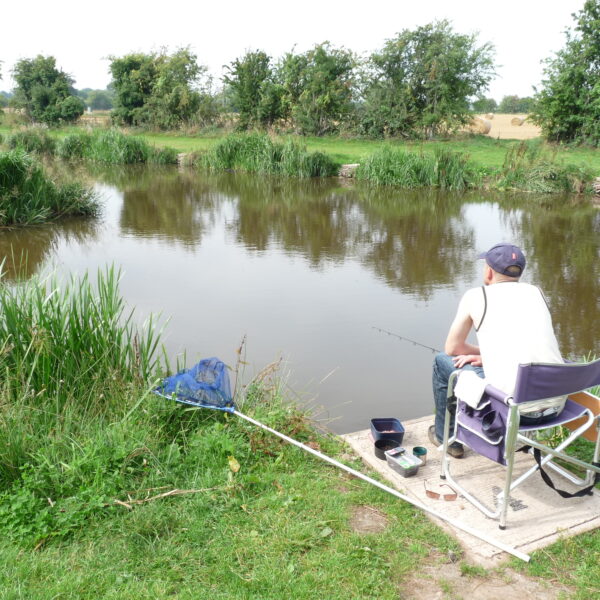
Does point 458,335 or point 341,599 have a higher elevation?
point 458,335

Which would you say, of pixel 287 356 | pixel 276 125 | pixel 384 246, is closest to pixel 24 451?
pixel 287 356

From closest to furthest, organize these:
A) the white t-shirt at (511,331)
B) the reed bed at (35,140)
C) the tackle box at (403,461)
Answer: the white t-shirt at (511,331), the tackle box at (403,461), the reed bed at (35,140)

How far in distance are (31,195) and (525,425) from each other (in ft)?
34.3

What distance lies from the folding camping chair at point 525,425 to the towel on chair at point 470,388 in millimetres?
38

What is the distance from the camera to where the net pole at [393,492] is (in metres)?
2.67

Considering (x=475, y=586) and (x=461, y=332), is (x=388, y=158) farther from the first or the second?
(x=475, y=586)

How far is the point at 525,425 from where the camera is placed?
9.29ft

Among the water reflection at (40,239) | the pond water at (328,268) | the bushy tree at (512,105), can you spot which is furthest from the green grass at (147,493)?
the bushy tree at (512,105)

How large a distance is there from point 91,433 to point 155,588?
1194 millimetres

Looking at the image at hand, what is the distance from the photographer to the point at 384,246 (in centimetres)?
1016

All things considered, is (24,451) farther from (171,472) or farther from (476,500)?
(476,500)

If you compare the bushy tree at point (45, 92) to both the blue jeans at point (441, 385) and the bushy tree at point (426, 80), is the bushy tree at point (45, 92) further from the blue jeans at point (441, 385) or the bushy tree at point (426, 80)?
the blue jeans at point (441, 385)

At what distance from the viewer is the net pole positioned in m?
2.67

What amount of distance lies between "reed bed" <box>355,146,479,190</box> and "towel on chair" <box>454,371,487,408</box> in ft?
46.1
